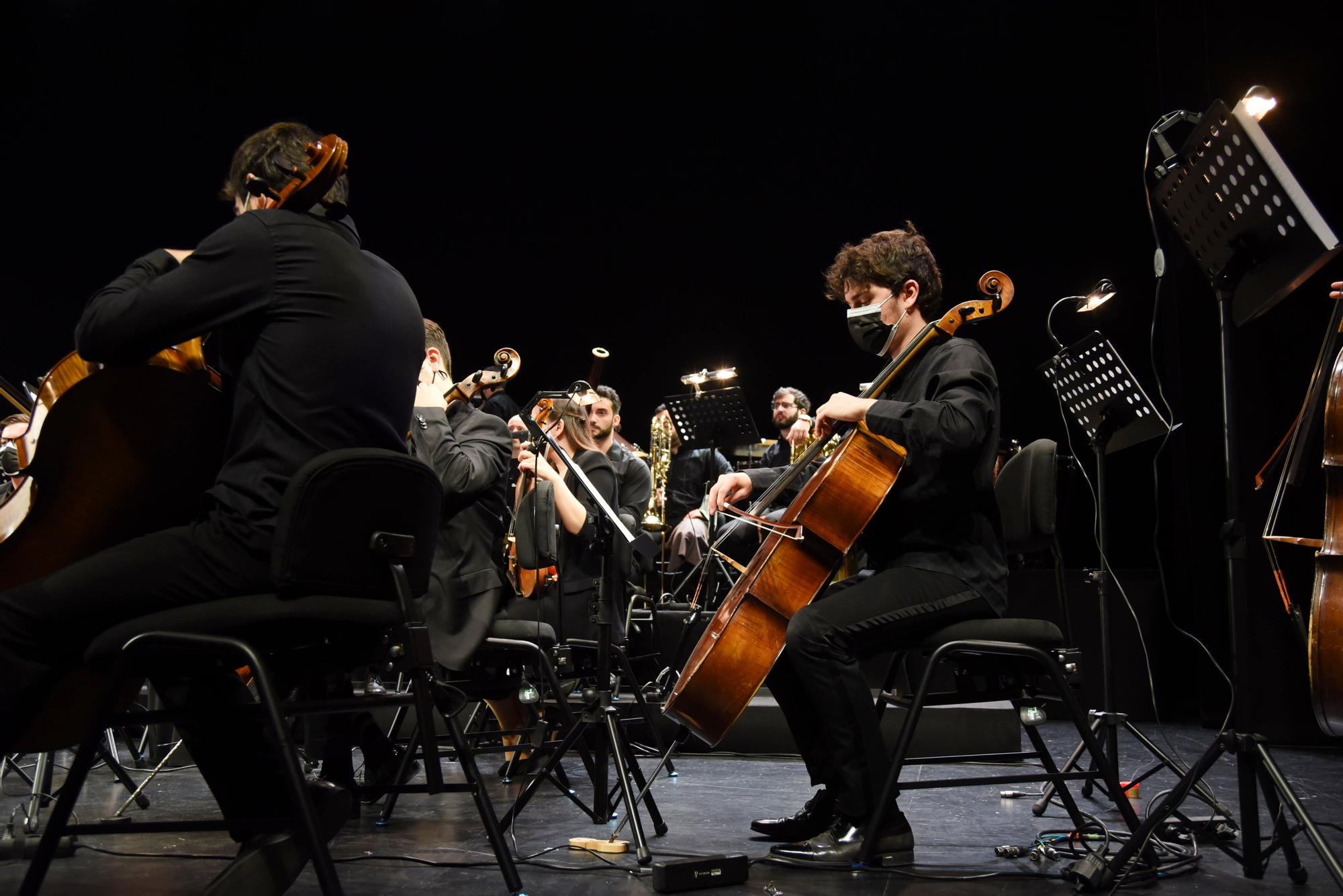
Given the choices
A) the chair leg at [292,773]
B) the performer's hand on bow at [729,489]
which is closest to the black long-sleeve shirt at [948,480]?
the performer's hand on bow at [729,489]

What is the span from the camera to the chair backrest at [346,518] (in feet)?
4.97

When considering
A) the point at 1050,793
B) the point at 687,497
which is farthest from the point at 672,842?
the point at 687,497

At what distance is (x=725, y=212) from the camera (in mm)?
8219

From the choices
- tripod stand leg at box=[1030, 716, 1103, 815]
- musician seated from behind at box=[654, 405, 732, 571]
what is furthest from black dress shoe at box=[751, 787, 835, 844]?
musician seated from behind at box=[654, 405, 732, 571]

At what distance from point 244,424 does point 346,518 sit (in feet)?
0.89

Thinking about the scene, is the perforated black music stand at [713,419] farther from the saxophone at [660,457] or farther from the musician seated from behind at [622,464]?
the saxophone at [660,457]

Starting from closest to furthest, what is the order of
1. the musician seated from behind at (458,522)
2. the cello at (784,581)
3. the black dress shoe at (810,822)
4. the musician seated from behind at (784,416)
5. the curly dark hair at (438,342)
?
the cello at (784,581), the black dress shoe at (810,822), the musician seated from behind at (458,522), the curly dark hair at (438,342), the musician seated from behind at (784,416)

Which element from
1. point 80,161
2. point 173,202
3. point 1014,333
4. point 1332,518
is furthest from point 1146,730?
point 80,161

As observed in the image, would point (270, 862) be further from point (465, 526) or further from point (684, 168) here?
point (684, 168)

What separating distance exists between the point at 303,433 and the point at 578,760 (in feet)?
11.1

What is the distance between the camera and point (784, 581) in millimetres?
2494

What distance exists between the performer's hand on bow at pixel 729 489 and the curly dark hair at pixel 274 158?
4.59 ft

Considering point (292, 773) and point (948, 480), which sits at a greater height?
point (948, 480)

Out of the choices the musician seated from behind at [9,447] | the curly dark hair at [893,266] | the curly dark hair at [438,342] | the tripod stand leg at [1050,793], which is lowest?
the tripod stand leg at [1050,793]
